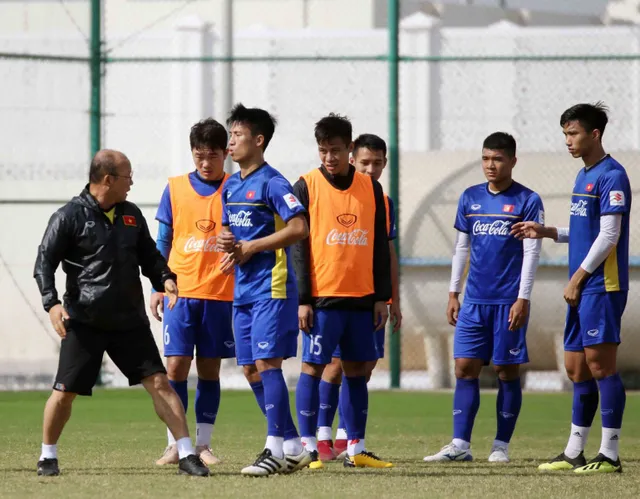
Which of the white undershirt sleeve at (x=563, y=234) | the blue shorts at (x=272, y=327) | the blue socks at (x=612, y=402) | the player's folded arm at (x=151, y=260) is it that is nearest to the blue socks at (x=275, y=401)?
the blue shorts at (x=272, y=327)

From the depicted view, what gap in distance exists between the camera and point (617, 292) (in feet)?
25.7

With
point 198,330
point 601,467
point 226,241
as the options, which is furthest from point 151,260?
point 601,467

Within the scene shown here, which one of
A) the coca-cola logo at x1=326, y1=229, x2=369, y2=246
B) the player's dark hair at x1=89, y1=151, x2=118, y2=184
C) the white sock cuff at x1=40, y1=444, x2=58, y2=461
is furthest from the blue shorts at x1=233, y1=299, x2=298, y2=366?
the white sock cuff at x1=40, y1=444, x2=58, y2=461

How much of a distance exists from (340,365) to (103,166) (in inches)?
85.5

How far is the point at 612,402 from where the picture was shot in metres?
7.82

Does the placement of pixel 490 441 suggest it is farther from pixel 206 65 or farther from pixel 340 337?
pixel 206 65

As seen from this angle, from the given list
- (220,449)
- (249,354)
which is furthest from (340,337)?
(220,449)

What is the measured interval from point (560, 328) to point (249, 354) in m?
6.77

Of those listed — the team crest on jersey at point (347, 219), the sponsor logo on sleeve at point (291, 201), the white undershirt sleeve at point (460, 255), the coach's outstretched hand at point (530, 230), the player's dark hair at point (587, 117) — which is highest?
the player's dark hair at point (587, 117)

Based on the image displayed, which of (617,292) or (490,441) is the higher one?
(617,292)

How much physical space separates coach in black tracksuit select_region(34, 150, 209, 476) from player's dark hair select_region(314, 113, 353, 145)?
1.17 meters

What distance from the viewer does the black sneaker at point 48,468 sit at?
7348mm

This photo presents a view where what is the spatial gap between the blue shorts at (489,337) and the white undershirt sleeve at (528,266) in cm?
17

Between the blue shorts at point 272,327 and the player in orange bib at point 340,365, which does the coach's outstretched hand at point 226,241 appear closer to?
the blue shorts at point 272,327
